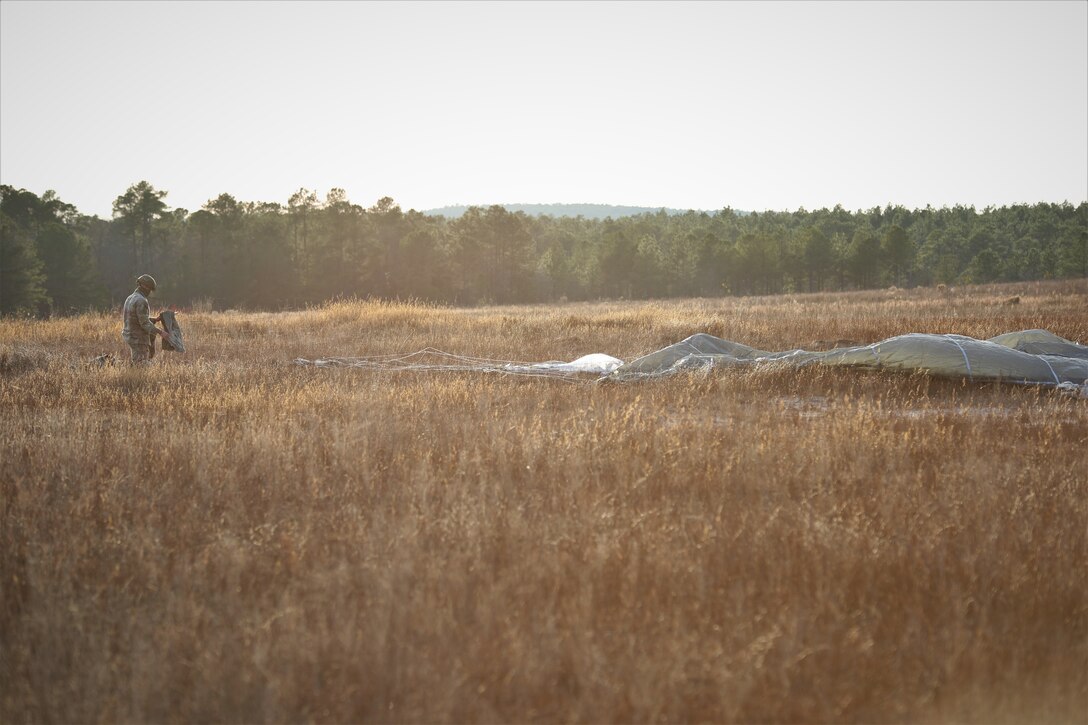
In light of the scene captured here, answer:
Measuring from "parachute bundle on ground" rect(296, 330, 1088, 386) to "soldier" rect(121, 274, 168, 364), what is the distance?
90.4 inches

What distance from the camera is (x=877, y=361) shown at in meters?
9.83

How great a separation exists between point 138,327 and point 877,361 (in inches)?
436

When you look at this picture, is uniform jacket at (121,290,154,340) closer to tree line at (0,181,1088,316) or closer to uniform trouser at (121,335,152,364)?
uniform trouser at (121,335,152,364)

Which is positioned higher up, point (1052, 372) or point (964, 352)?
point (964, 352)

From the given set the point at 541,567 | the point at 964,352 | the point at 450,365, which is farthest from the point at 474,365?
the point at 541,567

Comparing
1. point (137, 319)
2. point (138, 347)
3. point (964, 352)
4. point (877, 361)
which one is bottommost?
point (877, 361)

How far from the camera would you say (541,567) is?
374cm

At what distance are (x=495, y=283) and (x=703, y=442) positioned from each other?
66.1 m

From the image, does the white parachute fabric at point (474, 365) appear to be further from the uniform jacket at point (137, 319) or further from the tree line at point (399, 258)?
the tree line at point (399, 258)

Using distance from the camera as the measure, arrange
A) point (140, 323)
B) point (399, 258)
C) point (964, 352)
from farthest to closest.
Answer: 1. point (399, 258)
2. point (140, 323)
3. point (964, 352)

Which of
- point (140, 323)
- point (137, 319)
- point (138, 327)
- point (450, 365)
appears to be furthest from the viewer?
point (450, 365)

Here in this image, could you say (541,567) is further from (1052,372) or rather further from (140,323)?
(140,323)

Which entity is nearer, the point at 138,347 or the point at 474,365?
the point at 138,347

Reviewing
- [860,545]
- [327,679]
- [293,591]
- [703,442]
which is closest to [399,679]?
[327,679]
